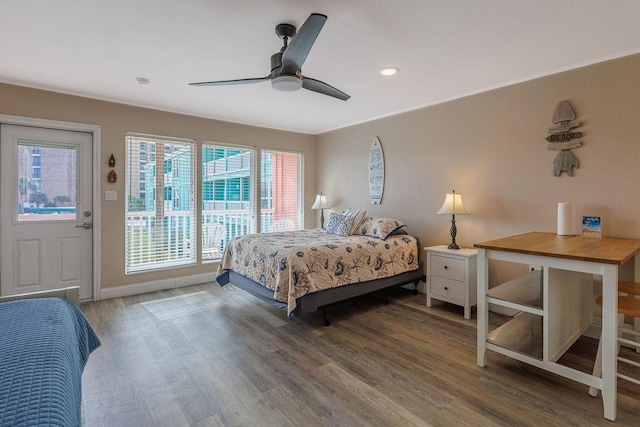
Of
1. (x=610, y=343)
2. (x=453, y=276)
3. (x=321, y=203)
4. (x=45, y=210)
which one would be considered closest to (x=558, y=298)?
(x=610, y=343)

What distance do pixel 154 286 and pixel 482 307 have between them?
153 inches

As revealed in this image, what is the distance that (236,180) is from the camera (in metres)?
4.96

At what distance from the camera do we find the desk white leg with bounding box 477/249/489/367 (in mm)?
2225

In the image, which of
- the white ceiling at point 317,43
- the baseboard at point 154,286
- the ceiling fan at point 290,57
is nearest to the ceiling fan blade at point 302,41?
the ceiling fan at point 290,57

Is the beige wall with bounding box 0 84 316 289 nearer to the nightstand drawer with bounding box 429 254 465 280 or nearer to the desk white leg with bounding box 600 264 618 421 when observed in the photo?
the nightstand drawer with bounding box 429 254 465 280

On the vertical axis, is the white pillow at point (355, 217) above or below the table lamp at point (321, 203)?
below

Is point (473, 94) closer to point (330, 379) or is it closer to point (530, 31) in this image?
point (530, 31)

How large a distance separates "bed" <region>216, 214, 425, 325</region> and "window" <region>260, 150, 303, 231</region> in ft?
4.62

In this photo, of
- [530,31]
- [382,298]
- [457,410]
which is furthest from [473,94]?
[457,410]

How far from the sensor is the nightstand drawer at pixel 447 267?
3311 millimetres

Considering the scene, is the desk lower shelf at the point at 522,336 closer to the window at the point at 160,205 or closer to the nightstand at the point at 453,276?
the nightstand at the point at 453,276

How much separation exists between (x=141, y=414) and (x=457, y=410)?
1.81 meters

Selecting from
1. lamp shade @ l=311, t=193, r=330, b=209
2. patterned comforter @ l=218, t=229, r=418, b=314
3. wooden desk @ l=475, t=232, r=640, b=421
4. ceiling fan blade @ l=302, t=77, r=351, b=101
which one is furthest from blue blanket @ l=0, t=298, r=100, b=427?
lamp shade @ l=311, t=193, r=330, b=209

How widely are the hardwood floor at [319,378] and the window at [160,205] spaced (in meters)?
1.13
